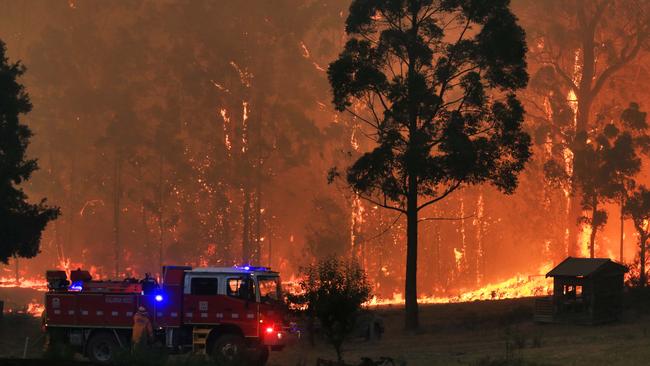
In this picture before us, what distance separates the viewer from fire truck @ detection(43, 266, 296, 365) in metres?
29.0

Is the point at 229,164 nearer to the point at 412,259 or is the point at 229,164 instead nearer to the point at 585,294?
the point at 412,259

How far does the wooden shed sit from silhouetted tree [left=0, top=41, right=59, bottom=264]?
22.6m

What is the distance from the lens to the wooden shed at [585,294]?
4031cm

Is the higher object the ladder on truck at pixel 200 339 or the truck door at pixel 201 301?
the truck door at pixel 201 301

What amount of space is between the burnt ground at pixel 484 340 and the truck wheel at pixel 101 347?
11.1 feet

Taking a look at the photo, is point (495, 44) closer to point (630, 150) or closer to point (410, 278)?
point (410, 278)

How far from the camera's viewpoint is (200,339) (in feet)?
96.5

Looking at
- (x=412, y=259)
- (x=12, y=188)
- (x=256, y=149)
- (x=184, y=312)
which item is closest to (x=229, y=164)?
(x=256, y=149)

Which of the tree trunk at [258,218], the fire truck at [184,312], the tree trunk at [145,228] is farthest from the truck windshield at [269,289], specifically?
the tree trunk at [145,228]

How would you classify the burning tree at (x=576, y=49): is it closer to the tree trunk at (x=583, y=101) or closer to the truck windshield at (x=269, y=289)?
the tree trunk at (x=583, y=101)

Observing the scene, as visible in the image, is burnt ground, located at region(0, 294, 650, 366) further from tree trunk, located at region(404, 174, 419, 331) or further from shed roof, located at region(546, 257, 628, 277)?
shed roof, located at region(546, 257, 628, 277)

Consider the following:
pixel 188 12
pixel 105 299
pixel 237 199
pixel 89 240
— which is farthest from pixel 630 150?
pixel 89 240

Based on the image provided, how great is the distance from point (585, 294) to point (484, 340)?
18.9 ft

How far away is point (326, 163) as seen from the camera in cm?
12475
